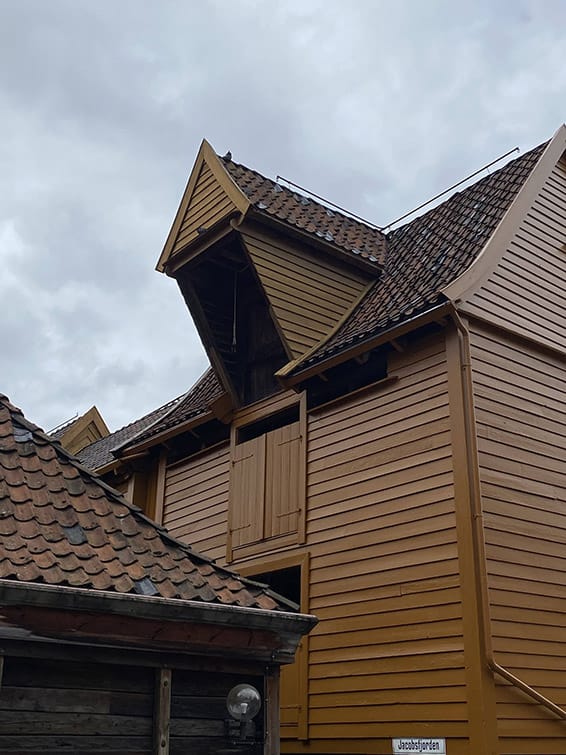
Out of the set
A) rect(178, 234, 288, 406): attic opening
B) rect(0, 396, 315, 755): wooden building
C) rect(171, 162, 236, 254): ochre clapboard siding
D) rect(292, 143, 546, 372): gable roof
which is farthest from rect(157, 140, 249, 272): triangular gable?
rect(0, 396, 315, 755): wooden building

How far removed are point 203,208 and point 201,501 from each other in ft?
16.0

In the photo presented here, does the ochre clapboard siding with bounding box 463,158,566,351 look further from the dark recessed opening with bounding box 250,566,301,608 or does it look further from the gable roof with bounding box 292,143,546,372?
the dark recessed opening with bounding box 250,566,301,608

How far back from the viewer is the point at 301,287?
13.7 metres

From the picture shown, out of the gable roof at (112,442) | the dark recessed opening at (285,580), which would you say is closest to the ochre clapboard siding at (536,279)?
the dark recessed opening at (285,580)

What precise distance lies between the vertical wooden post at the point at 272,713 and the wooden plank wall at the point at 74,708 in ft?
3.10

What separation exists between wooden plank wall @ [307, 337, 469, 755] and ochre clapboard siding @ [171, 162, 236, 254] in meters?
3.82

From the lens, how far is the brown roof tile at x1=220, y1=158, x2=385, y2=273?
1375cm

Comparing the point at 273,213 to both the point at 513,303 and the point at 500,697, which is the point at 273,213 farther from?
the point at 500,697

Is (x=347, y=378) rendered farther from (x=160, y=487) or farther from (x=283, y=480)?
(x=160, y=487)

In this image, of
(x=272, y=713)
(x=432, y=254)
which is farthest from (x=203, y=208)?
(x=272, y=713)

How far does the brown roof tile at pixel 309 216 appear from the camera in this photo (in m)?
13.8

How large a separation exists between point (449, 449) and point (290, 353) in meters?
3.36

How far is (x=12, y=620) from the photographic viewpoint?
539cm

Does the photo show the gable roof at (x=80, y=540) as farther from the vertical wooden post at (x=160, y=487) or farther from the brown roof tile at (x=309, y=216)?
the vertical wooden post at (x=160, y=487)
